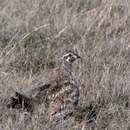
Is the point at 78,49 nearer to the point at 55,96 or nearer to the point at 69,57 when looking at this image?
the point at 69,57

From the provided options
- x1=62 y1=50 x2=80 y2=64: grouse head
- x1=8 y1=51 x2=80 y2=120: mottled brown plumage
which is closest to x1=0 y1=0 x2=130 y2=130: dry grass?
x1=8 y1=51 x2=80 y2=120: mottled brown plumage

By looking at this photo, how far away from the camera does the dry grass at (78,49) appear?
691 centimetres

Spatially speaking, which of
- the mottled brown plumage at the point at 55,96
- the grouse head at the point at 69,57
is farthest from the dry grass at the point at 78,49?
the grouse head at the point at 69,57

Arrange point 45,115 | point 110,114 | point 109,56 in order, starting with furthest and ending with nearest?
point 109,56, point 110,114, point 45,115

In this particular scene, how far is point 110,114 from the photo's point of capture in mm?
7094

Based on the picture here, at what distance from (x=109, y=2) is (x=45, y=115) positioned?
432cm

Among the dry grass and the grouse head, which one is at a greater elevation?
the grouse head

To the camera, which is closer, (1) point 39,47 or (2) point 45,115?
(2) point 45,115

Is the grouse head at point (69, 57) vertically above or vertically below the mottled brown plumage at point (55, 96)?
above

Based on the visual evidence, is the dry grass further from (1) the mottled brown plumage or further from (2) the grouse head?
(2) the grouse head

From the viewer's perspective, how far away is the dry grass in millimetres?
6907

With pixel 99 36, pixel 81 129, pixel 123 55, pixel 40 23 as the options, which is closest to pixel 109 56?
pixel 123 55

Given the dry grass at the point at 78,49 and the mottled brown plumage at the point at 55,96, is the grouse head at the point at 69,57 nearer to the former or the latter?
the dry grass at the point at 78,49

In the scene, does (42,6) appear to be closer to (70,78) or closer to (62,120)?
(70,78)
